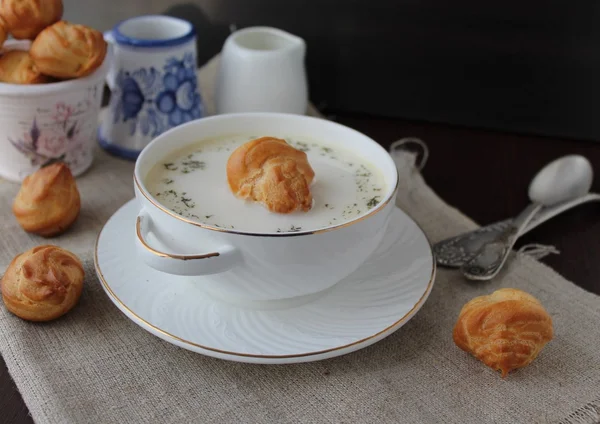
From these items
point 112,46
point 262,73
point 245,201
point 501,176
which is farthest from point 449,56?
point 245,201

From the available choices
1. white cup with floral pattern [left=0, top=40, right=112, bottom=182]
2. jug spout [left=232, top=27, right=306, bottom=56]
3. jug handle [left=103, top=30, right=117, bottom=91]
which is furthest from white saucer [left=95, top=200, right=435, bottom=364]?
jug spout [left=232, top=27, right=306, bottom=56]

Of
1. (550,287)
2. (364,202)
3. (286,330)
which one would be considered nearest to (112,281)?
(286,330)

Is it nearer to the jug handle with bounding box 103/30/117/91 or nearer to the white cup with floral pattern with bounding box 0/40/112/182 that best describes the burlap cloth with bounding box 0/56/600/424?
the white cup with floral pattern with bounding box 0/40/112/182

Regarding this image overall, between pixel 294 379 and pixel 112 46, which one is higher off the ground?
pixel 112 46

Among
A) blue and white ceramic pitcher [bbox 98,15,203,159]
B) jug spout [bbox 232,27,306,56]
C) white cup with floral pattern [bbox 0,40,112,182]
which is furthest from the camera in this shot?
jug spout [bbox 232,27,306,56]

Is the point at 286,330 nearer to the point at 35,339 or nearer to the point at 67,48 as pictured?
the point at 35,339

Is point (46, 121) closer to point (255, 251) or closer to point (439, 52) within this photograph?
point (255, 251)
